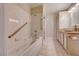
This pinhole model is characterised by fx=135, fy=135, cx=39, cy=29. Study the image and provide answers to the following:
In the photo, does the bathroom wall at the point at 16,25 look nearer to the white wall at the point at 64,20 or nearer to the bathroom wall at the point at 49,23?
the bathroom wall at the point at 49,23

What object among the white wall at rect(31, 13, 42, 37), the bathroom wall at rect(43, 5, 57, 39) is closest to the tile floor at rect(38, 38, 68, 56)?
the bathroom wall at rect(43, 5, 57, 39)

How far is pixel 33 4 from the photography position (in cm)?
211

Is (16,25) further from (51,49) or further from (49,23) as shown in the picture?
(51,49)

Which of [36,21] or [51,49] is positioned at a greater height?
[36,21]

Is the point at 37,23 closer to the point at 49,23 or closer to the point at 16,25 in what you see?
the point at 49,23

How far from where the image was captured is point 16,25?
222cm

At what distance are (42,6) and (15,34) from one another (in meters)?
0.64

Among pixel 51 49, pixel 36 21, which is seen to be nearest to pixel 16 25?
pixel 36 21

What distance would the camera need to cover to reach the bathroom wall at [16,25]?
211 cm

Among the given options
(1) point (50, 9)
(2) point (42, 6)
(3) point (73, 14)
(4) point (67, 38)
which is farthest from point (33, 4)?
(4) point (67, 38)

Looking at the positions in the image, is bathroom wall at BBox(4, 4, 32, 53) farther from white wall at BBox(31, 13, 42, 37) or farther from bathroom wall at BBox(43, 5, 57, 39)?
bathroom wall at BBox(43, 5, 57, 39)

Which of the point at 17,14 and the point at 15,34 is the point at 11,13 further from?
the point at 15,34

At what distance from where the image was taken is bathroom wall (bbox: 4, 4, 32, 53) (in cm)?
211

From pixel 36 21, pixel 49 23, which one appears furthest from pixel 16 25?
pixel 49 23
